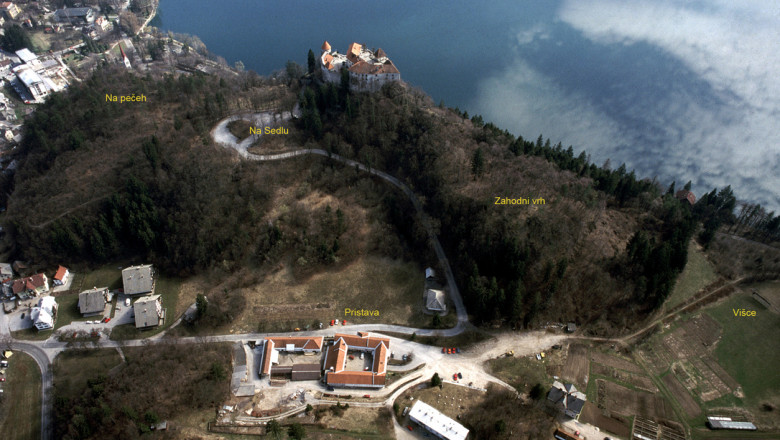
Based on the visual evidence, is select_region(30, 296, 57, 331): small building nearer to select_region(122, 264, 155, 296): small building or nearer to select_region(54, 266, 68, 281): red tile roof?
select_region(54, 266, 68, 281): red tile roof

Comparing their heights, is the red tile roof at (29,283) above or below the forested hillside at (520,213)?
below

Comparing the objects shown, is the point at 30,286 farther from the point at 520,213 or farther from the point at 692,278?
the point at 692,278

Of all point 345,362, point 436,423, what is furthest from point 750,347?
point 345,362

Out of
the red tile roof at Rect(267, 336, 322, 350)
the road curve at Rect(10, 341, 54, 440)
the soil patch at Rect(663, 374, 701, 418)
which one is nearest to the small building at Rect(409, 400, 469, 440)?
the red tile roof at Rect(267, 336, 322, 350)

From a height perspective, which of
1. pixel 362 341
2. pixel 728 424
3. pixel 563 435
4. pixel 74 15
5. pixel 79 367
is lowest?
pixel 563 435

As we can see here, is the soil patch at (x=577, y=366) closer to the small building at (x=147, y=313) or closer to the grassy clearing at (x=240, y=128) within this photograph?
the small building at (x=147, y=313)

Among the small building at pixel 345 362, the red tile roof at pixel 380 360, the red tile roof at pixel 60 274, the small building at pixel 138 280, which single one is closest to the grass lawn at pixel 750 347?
the red tile roof at pixel 380 360

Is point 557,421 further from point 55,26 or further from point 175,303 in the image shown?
point 55,26
